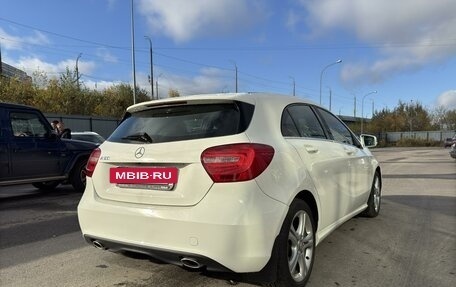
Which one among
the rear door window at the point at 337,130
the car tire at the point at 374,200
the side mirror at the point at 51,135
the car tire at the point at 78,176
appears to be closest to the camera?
the rear door window at the point at 337,130

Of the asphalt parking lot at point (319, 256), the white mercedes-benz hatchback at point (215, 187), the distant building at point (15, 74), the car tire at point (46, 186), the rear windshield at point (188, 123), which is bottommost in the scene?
the asphalt parking lot at point (319, 256)

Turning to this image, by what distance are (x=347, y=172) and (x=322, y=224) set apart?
3.33ft

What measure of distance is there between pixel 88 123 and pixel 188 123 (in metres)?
30.6

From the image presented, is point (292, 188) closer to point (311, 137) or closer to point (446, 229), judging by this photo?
point (311, 137)

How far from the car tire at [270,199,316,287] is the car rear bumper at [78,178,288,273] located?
141 mm

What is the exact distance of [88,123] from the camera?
32562 millimetres

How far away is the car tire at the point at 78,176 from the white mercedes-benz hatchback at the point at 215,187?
5.81 metres

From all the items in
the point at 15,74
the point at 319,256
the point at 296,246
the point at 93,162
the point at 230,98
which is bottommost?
the point at 319,256

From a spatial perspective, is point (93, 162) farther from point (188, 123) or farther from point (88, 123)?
point (88, 123)

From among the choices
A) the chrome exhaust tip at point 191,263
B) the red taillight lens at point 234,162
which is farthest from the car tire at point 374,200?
the chrome exhaust tip at point 191,263

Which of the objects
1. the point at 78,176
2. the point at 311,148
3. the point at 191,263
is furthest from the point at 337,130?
the point at 78,176

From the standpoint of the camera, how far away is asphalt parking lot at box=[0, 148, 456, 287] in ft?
12.9

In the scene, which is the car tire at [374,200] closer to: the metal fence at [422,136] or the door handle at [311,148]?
the door handle at [311,148]

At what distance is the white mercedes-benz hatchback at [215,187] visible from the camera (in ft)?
10.4
